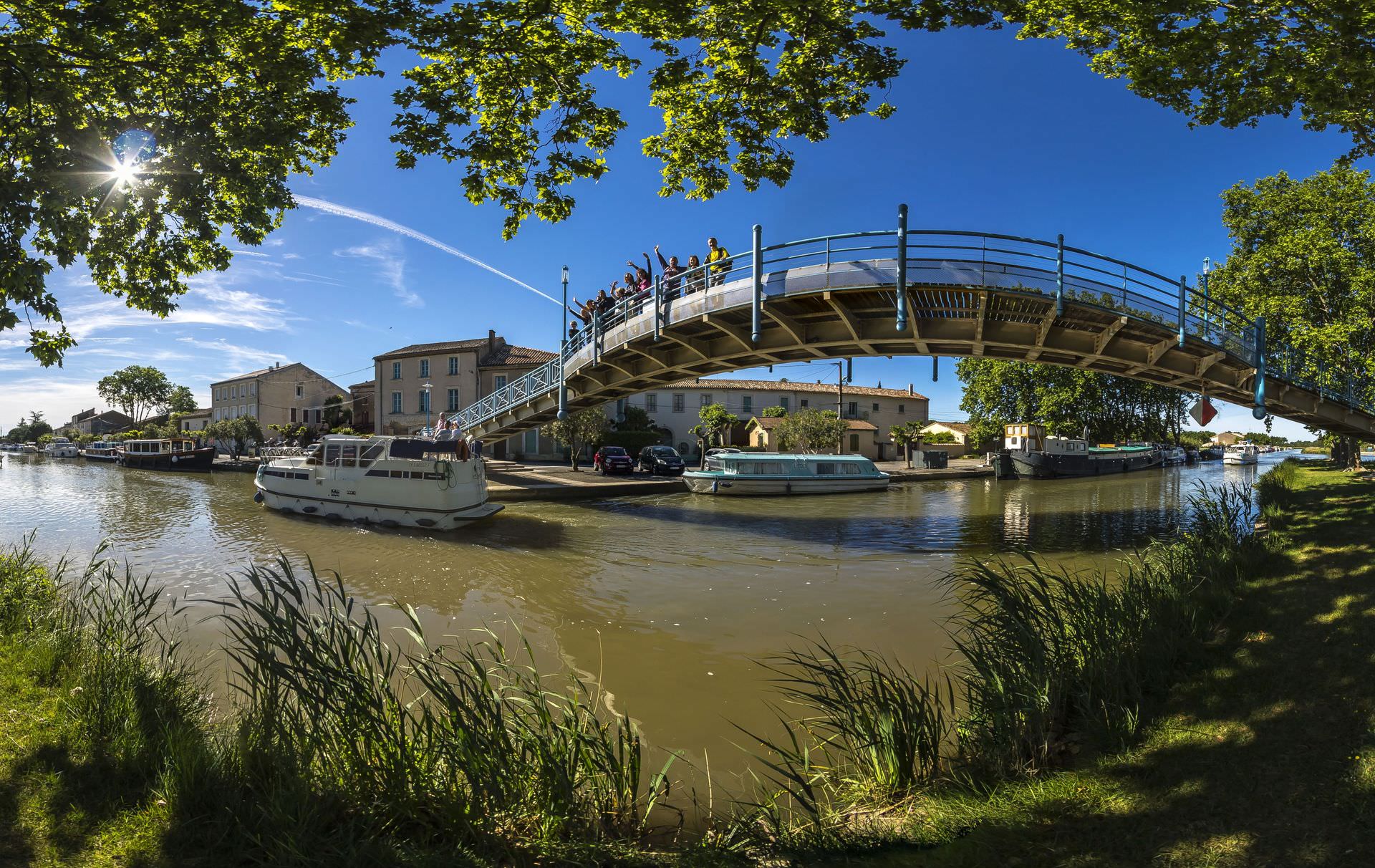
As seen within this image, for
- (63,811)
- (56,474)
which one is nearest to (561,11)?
(63,811)

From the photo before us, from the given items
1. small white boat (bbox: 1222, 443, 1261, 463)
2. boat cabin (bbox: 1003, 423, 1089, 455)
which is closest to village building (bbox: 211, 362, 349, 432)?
boat cabin (bbox: 1003, 423, 1089, 455)

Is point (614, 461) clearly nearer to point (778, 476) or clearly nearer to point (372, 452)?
point (778, 476)

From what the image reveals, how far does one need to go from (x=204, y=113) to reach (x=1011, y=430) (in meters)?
43.1

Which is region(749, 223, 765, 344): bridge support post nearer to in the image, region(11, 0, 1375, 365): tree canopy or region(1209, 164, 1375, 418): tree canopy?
region(11, 0, 1375, 365): tree canopy

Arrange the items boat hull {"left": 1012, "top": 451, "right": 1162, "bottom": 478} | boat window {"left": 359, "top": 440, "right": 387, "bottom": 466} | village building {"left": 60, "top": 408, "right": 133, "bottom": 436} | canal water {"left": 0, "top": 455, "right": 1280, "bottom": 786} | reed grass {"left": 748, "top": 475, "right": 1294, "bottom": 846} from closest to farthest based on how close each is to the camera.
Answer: reed grass {"left": 748, "top": 475, "right": 1294, "bottom": 846}, canal water {"left": 0, "top": 455, "right": 1280, "bottom": 786}, boat window {"left": 359, "top": 440, "right": 387, "bottom": 466}, boat hull {"left": 1012, "top": 451, "right": 1162, "bottom": 478}, village building {"left": 60, "top": 408, "right": 133, "bottom": 436}

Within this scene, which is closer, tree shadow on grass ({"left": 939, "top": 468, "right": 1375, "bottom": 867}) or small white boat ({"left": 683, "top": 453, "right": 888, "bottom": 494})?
tree shadow on grass ({"left": 939, "top": 468, "right": 1375, "bottom": 867})

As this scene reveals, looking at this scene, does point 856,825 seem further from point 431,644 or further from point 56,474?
point 56,474

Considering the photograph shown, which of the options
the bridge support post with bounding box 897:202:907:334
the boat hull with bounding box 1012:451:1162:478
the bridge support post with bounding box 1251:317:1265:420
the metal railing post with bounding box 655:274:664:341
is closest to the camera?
the bridge support post with bounding box 897:202:907:334

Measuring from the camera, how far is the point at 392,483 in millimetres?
17891

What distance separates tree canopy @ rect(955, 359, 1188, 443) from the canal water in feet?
76.1

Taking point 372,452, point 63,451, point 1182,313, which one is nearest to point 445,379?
point 372,452

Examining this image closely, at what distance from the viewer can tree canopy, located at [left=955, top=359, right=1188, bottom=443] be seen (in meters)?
47.9

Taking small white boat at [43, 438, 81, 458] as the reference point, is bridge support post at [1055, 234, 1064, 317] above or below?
above

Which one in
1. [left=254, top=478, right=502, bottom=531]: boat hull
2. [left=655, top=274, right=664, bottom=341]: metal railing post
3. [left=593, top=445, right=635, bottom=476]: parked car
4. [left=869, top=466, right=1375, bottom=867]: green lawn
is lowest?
[left=254, top=478, right=502, bottom=531]: boat hull
